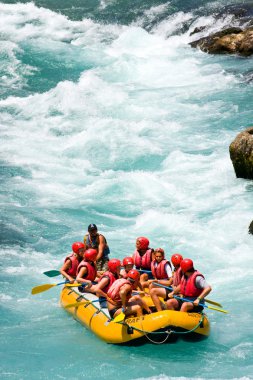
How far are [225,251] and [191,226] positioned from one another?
1364 mm

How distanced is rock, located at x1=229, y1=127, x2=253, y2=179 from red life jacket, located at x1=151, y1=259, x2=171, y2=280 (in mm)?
5187

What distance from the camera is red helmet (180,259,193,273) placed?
10.8 metres

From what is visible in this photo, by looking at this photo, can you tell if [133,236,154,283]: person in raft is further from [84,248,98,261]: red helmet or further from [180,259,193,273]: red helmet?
[180,259,193,273]: red helmet

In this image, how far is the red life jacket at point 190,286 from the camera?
10.9 meters

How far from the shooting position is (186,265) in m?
10.8

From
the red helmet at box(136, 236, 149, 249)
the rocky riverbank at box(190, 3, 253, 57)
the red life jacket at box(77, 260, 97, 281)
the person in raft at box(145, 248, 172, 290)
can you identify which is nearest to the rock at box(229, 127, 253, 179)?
the red helmet at box(136, 236, 149, 249)

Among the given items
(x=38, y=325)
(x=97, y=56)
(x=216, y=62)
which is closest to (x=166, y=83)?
(x=216, y=62)

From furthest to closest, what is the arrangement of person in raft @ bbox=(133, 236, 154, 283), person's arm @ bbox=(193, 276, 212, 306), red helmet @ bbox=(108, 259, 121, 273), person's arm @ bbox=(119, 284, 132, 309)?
person in raft @ bbox=(133, 236, 154, 283) → red helmet @ bbox=(108, 259, 121, 273) → person's arm @ bbox=(193, 276, 212, 306) → person's arm @ bbox=(119, 284, 132, 309)

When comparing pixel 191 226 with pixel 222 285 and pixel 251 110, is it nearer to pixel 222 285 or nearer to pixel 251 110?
pixel 222 285

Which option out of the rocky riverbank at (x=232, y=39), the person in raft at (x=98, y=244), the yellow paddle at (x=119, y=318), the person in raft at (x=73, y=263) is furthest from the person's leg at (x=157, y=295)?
the rocky riverbank at (x=232, y=39)

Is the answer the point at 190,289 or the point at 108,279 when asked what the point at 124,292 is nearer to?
the point at 108,279

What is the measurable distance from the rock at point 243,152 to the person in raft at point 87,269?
5.64 metres

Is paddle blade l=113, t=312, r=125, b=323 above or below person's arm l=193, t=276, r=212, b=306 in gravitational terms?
below

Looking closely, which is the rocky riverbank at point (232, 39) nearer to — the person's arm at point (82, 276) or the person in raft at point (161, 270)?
the person in raft at point (161, 270)
